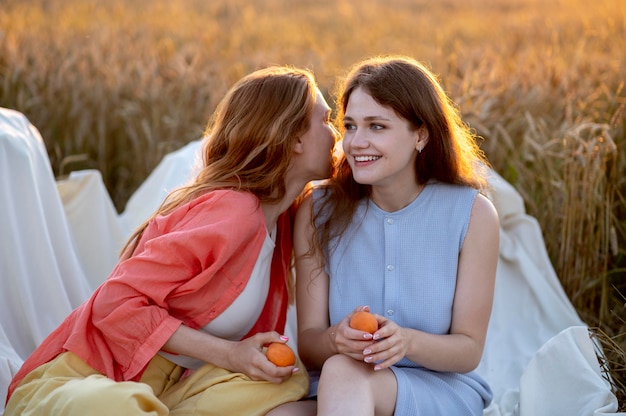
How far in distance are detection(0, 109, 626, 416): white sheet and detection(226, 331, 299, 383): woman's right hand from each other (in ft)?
2.75

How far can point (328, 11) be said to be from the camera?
40.6 ft

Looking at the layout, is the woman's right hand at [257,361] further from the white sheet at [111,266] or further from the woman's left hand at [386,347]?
the white sheet at [111,266]

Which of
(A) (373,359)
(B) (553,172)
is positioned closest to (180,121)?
(B) (553,172)

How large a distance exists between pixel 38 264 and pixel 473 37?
19.5 ft

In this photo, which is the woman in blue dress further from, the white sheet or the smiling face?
the white sheet

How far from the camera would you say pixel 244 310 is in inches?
96.3

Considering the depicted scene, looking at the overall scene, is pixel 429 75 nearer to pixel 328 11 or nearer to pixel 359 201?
pixel 359 201

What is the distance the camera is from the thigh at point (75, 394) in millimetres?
2025

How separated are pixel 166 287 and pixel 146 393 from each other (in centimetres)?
33

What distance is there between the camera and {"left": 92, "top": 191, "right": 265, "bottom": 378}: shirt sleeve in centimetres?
229

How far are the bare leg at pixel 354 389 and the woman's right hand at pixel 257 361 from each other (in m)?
0.11

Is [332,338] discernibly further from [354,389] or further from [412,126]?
[412,126]

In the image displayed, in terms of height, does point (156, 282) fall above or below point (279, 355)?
above

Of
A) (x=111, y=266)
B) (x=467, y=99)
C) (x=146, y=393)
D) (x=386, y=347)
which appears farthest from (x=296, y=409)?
(x=467, y=99)
